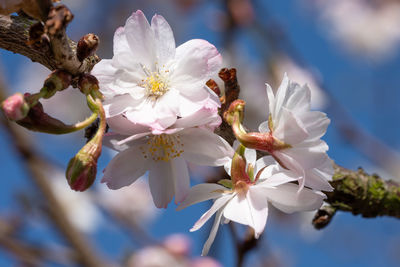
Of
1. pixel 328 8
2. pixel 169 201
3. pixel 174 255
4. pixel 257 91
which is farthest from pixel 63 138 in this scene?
pixel 169 201

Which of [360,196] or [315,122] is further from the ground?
[315,122]

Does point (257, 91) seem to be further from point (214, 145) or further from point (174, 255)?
point (214, 145)

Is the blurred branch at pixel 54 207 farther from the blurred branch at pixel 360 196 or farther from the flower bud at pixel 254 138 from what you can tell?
the flower bud at pixel 254 138

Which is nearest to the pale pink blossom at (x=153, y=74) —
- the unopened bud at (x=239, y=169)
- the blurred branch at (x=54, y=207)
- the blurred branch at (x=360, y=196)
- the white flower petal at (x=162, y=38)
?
the white flower petal at (x=162, y=38)

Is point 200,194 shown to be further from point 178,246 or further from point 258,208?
point 178,246

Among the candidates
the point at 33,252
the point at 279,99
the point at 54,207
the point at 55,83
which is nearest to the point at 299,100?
the point at 279,99
